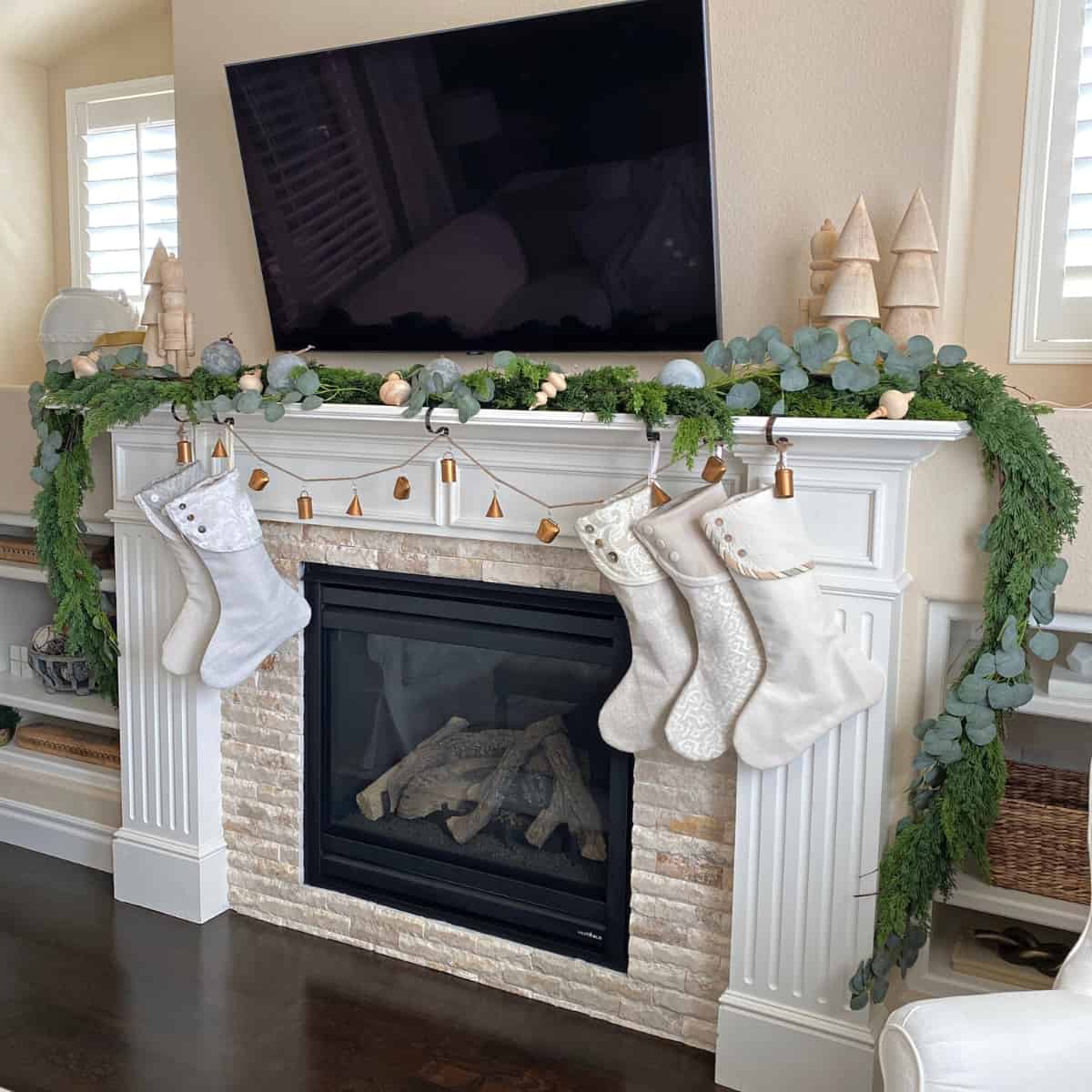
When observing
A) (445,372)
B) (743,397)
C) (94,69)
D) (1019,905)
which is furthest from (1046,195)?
(94,69)

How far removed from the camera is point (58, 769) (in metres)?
3.04

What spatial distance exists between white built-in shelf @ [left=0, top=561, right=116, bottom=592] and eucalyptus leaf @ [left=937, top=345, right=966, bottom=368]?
206cm

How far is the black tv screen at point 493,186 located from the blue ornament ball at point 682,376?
0.28 m

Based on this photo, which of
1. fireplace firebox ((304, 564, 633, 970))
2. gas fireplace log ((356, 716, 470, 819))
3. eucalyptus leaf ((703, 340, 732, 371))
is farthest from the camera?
gas fireplace log ((356, 716, 470, 819))

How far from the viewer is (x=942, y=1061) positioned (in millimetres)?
1248

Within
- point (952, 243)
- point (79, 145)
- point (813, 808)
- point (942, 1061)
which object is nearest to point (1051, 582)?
point (813, 808)

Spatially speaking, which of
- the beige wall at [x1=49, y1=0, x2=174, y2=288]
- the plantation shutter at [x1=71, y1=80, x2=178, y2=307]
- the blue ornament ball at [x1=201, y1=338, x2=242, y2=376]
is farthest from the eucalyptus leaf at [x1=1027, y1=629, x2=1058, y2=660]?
the beige wall at [x1=49, y1=0, x2=174, y2=288]

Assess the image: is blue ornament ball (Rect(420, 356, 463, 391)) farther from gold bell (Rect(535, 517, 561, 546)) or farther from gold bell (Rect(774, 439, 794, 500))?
gold bell (Rect(774, 439, 794, 500))

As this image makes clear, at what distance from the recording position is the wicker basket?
196 cm

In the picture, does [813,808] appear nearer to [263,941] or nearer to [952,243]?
[952,243]

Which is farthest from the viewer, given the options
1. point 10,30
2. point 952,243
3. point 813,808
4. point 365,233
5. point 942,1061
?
point 10,30

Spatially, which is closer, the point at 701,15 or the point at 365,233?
the point at 701,15

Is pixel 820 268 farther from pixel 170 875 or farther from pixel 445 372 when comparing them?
pixel 170 875

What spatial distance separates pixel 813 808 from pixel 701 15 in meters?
1.40
